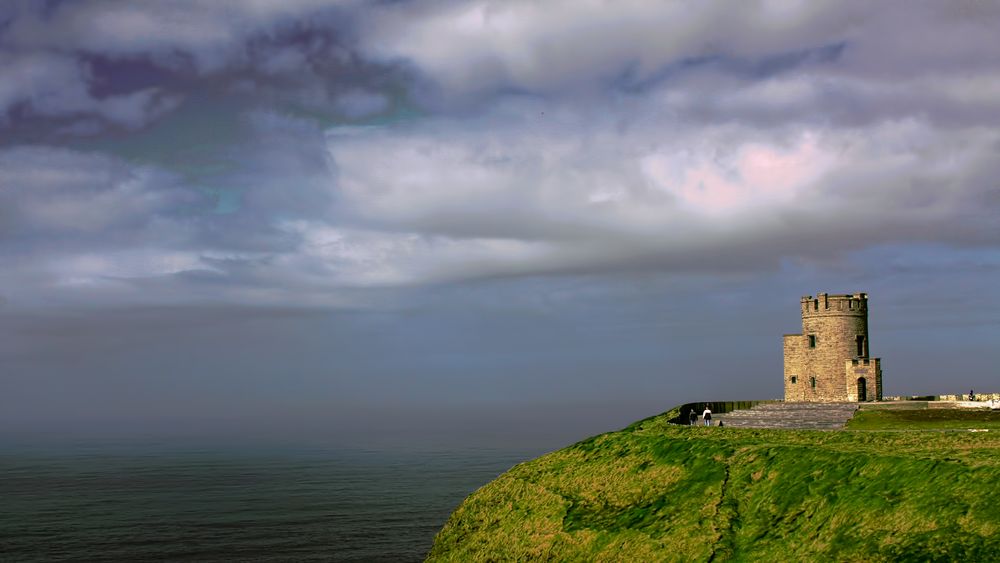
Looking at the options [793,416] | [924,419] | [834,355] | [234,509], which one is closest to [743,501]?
[924,419]

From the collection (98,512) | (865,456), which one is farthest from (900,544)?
(98,512)

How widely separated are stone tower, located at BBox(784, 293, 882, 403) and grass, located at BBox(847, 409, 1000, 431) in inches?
608

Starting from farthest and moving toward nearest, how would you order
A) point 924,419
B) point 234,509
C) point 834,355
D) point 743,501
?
point 834,355, point 234,509, point 924,419, point 743,501

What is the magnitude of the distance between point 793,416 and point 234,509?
4477cm

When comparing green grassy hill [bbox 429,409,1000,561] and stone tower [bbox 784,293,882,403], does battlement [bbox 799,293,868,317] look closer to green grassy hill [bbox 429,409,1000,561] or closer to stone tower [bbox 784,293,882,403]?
stone tower [bbox 784,293,882,403]

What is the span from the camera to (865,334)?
73438mm

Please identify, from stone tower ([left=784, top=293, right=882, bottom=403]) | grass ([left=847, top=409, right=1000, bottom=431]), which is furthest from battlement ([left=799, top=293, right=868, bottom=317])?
grass ([left=847, top=409, right=1000, bottom=431])

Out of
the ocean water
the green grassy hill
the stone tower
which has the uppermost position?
the stone tower

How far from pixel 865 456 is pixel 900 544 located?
5271 millimetres

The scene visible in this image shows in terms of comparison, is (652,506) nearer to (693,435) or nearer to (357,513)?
(693,435)

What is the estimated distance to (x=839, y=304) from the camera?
238 feet

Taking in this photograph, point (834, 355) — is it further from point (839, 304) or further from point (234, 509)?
point (234, 509)

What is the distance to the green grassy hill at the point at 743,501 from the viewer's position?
19.9 m

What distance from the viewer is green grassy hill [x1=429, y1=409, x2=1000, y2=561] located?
19906 millimetres
